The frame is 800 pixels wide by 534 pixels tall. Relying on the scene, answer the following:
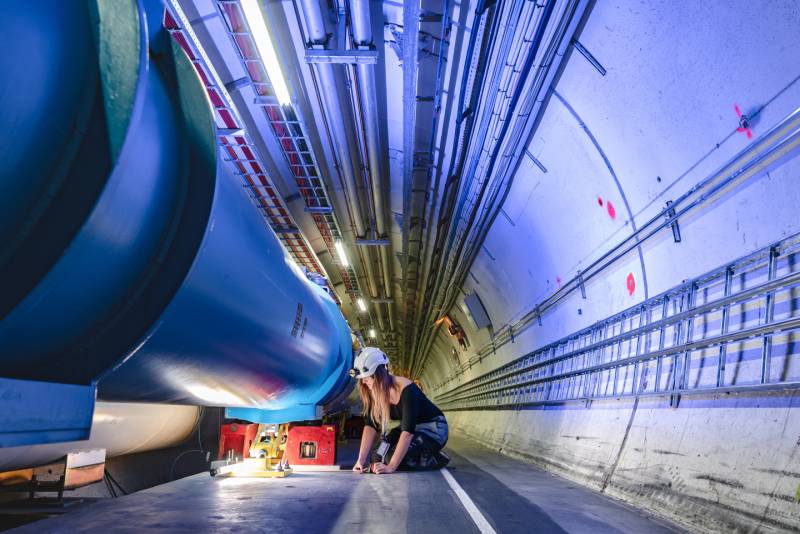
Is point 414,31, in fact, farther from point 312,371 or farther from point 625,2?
point 312,371

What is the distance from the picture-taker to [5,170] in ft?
3.83

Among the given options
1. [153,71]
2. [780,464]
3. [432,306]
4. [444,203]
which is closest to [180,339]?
[153,71]

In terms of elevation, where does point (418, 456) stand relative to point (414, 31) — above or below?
below

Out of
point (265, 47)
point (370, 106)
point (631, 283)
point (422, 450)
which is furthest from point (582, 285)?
point (265, 47)

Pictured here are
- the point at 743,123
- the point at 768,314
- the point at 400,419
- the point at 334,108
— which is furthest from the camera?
the point at 334,108

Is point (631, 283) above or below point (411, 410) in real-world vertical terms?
above

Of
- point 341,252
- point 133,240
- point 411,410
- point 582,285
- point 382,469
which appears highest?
point 341,252

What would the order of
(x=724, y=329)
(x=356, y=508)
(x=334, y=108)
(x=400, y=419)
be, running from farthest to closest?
(x=334, y=108)
(x=400, y=419)
(x=356, y=508)
(x=724, y=329)

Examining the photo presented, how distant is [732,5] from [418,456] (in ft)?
16.2

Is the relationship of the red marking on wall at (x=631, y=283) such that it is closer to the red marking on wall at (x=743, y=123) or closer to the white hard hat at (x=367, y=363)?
the red marking on wall at (x=743, y=123)

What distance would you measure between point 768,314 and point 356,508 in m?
2.72

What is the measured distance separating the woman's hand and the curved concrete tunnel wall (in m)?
1.80

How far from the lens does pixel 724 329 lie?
143 inches

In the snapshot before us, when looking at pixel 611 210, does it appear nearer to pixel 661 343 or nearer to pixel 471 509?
pixel 661 343
